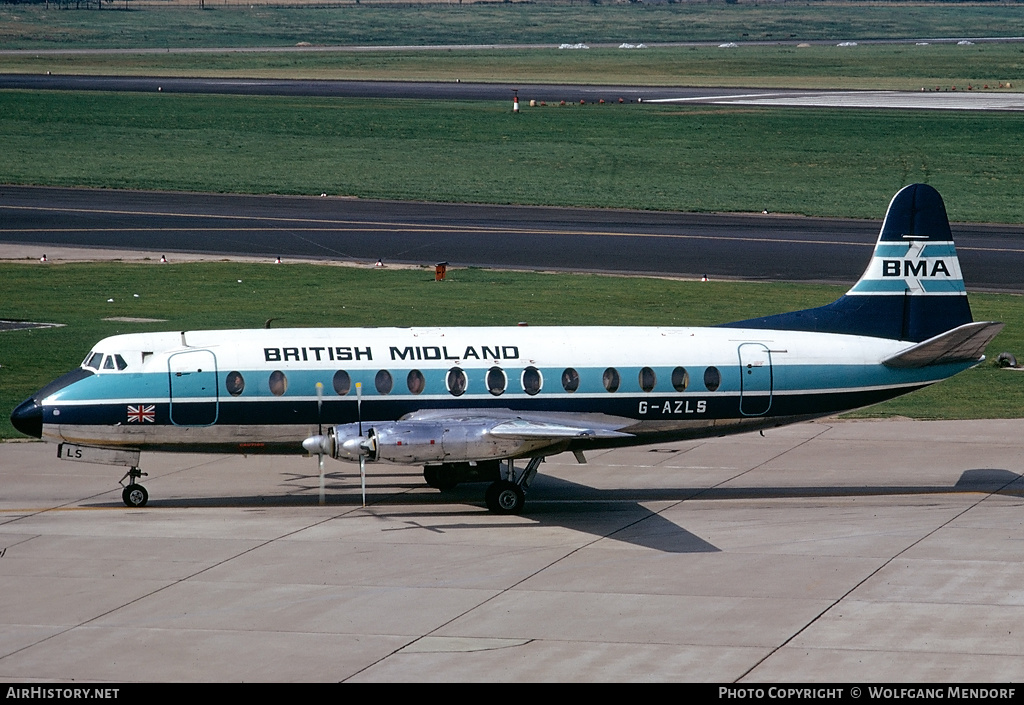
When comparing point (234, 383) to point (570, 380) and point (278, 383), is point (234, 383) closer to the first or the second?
point (278, 383)

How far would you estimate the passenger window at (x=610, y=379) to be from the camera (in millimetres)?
28672

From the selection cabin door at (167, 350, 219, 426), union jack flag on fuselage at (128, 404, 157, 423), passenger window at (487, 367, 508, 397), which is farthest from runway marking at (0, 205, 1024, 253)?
union jack flag on fuselage at (128, 404, 157, 423)

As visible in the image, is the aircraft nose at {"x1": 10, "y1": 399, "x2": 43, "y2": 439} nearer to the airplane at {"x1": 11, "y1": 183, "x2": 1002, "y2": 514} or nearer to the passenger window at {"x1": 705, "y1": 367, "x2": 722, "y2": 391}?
the airplane at {"x1": 11, "y1": 183, "x2": 1002, "y2": 514}

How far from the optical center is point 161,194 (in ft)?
248

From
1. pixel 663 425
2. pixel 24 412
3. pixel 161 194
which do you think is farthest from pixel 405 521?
pixel 161 194

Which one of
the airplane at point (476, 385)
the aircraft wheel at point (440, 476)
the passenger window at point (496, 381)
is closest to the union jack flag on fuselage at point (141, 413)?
the airplane at point (476, 385)

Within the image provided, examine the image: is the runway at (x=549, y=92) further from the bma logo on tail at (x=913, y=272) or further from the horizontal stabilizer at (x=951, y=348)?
the horizontal stabilizer at (x=951, y=348)

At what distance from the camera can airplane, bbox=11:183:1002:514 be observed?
Answer: 91.3 feet

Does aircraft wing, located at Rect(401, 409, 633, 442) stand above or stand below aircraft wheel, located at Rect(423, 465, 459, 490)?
above

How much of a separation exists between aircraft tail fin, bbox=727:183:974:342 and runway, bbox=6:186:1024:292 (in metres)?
22.7

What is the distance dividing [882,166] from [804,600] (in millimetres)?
65099

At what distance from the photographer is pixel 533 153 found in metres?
88.6

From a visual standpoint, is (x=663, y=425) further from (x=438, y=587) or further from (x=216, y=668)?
(x=216, y=668)

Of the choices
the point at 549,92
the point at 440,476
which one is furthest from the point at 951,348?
the point at 549,92
